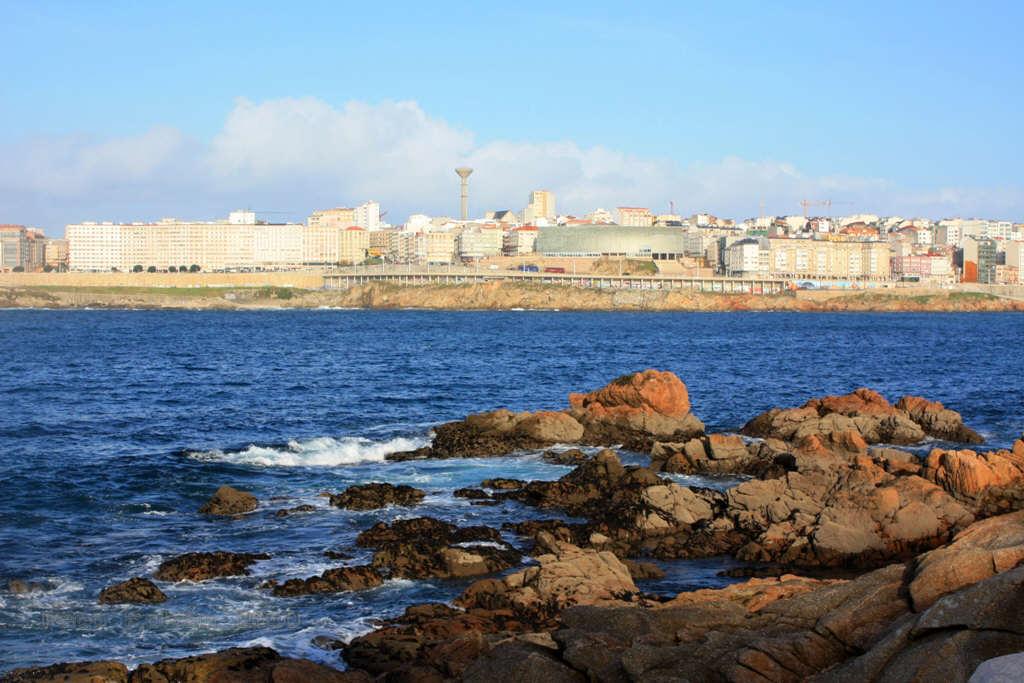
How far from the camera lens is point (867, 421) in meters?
31.3

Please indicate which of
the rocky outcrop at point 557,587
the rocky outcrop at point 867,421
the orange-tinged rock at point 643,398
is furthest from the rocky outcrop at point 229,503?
the rocky outcrop at point 867,421

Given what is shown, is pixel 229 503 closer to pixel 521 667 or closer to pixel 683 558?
pixel 683 558

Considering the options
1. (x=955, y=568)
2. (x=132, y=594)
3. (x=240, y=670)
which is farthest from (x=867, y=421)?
(x=240, y=670)

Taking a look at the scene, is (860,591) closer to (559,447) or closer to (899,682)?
(899,682)

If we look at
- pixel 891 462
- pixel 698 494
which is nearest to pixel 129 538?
pixel 698 494

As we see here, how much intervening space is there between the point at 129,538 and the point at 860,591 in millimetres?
13770

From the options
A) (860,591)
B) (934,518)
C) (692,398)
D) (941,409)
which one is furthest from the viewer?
(692,398)

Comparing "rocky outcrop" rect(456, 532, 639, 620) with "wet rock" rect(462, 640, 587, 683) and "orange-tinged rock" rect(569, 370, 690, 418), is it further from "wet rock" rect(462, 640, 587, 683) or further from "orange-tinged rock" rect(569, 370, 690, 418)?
"orange-tinged rock" rect(569, 370, 690, 418)

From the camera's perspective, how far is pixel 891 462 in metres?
24.3

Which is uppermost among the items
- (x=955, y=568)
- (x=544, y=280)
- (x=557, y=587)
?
(x=544, y=280)

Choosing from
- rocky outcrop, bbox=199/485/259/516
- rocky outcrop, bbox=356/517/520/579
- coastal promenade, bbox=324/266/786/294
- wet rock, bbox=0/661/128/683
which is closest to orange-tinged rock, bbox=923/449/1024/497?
rocky outcrop, bbox=356/517/520/579

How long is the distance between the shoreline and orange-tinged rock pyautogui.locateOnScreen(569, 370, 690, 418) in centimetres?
12073

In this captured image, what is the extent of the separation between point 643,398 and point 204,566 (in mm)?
Answer: 17622

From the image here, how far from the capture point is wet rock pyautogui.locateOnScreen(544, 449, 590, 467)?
2778cm
